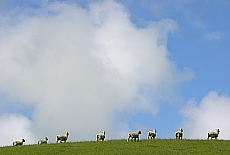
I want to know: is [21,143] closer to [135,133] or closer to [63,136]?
[63,136]

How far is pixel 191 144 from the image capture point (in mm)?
44750

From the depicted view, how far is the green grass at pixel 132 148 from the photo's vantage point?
1594 inches

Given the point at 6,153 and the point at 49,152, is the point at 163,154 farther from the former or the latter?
the point at 6,153

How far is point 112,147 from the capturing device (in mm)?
42656

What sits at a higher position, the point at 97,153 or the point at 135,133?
the point at 135,133

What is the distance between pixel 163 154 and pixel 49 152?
10.9 m

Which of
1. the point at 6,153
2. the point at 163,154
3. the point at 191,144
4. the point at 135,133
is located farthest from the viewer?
the point at 135,133

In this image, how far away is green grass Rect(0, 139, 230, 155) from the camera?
4050 cm

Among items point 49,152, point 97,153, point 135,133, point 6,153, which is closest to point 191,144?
point 135,133

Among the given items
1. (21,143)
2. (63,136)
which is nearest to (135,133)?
(63,136)

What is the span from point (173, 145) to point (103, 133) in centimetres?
1096

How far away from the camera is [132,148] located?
4191cm

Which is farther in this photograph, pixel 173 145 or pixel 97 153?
pixel 173 145

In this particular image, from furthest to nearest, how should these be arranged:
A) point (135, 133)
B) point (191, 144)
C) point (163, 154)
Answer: point (135, 133), point (191, 144), point (163, 154)
